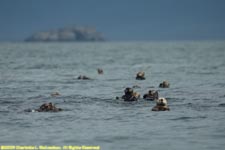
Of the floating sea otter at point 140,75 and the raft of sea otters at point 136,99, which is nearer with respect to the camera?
the raft of sea otters at point 136,99

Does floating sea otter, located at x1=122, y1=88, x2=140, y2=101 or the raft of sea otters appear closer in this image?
the raft of sea otters

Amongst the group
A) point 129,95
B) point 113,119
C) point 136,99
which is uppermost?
point 129,95

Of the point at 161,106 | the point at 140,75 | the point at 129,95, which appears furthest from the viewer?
the point at 140,75

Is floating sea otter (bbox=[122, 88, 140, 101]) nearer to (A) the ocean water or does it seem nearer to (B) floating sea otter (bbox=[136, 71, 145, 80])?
(A) the ocean water

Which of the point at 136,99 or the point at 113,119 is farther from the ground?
the point at 136,99

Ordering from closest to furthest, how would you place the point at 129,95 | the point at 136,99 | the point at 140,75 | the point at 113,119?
the point at 113,119, the point at 129,95, the point at 136,99, the point at 140,75

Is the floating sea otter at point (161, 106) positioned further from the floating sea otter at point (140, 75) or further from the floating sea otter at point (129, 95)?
the floating sea otter at point (140, 75)

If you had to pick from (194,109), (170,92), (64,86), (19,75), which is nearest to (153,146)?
(194,109)

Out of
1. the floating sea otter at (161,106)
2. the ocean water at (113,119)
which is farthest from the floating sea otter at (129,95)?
the floating sea otter at (161,106)

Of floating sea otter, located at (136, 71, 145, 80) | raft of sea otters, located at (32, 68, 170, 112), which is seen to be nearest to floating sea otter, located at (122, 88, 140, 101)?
raft of sea otters, located at (32, 68, 170, 112)

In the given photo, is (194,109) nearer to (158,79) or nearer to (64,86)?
(64,86)

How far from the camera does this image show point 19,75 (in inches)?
3000

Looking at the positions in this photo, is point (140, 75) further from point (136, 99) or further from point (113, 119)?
point (113, 119)

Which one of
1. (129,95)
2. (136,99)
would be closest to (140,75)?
(136,99)
